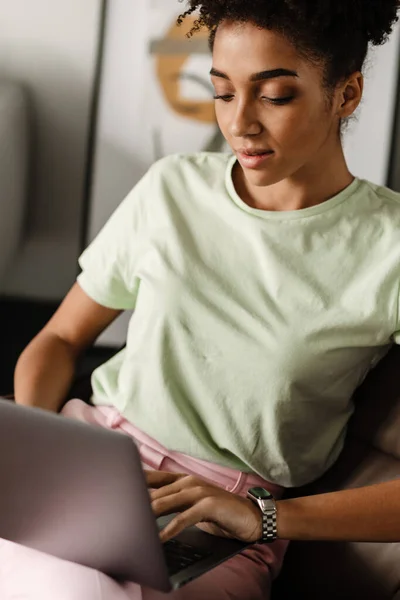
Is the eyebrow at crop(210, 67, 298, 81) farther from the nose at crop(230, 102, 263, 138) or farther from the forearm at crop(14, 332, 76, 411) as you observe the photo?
the forearm at crop(14, 332, 76, 411)

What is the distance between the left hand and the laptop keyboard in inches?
0.6

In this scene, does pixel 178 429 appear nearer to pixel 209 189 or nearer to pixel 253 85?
pixel 209 189

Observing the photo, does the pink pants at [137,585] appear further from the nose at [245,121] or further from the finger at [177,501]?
the nose at [245,121]

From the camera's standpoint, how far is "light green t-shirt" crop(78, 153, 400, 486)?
130 centimetres

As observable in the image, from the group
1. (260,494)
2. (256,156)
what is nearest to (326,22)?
(256,156)

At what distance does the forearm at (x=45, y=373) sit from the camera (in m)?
1.45

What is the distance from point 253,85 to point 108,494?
62 centimetres

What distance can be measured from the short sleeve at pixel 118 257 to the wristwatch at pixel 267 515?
0.44m

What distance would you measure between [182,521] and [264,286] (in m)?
0.41

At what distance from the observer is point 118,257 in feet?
4.78

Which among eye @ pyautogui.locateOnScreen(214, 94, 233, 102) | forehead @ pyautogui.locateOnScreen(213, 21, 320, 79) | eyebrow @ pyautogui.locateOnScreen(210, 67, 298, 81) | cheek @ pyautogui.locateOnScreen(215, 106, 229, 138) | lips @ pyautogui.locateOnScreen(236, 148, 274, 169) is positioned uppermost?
forehead @ pyautogui.locateOnScreen(213, 21, 320, 79)

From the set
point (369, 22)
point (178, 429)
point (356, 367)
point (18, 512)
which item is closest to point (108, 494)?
point (18, 512)

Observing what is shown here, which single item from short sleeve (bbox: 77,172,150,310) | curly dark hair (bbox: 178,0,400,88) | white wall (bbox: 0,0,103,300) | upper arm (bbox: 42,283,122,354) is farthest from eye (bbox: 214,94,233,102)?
white wall (bbox: 0,0,103,300)

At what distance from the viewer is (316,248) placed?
1.34 meters
